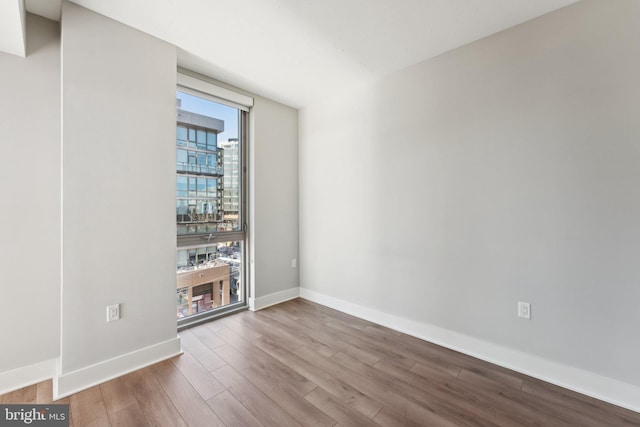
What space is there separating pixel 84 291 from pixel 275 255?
1.88 meters

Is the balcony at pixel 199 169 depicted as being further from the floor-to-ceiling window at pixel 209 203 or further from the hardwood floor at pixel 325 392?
the hardwood floor at pixel 325 392

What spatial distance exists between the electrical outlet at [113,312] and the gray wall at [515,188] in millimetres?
2197

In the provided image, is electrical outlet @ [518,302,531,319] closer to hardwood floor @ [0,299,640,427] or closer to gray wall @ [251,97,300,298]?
hardwood floor @ [0,299,640,427]

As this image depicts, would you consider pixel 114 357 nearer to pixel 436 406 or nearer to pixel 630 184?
pixel 436 406

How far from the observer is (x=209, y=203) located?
2.92 meters

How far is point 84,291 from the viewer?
1.83 metres

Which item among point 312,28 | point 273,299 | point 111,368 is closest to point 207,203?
point 273,299

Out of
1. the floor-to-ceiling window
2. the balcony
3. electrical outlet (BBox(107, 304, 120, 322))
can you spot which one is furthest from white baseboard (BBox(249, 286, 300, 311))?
the balcony

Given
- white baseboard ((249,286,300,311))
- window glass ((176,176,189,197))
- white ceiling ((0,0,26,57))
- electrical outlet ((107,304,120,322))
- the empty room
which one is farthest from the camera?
white baseboard ((249,286,300,311))

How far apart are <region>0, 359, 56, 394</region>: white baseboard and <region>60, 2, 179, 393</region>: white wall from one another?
0.32m

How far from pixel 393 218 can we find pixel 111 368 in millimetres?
2618

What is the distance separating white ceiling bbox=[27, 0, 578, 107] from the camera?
1.79 m

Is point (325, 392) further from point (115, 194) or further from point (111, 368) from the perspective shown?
point (115, 194)

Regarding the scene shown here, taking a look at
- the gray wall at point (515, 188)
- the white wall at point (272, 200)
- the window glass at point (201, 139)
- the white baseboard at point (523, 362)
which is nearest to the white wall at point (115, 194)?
the window glass at point (201, 139)
